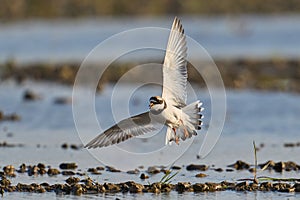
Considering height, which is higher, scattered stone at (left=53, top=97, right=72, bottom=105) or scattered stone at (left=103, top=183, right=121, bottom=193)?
scattered stone at (left=53, top=97, right=72, bottom=105)

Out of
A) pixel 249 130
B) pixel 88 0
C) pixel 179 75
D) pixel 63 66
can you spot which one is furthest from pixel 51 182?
pixel 88 0

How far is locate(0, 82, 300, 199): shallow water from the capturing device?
10320 millimetres

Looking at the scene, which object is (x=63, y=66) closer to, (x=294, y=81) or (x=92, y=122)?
(x=294, y=81)

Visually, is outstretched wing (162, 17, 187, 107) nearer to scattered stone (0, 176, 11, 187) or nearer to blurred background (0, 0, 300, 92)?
scattered stone (0, 176, 11, 187)

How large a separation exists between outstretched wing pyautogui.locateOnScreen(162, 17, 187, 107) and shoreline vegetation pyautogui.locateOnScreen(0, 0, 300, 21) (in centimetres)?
2621

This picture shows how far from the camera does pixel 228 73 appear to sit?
21.3 m

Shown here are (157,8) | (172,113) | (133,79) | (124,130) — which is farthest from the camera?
(157,8)

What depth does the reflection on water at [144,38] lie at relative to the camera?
87.0 feet

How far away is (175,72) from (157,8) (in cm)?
2861

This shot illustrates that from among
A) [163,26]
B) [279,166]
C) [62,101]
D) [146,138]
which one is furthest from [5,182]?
[163,26]

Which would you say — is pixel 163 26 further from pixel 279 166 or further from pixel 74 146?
pixel 279 166

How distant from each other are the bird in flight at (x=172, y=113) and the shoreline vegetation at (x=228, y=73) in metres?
8.38

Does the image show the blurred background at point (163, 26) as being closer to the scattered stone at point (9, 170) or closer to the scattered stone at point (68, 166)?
the scattered stone at point (68, 166)

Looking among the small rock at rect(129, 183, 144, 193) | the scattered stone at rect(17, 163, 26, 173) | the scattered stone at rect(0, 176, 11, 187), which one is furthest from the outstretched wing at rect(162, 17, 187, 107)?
the scattered stone at rect(0, 176, 11, 187)
